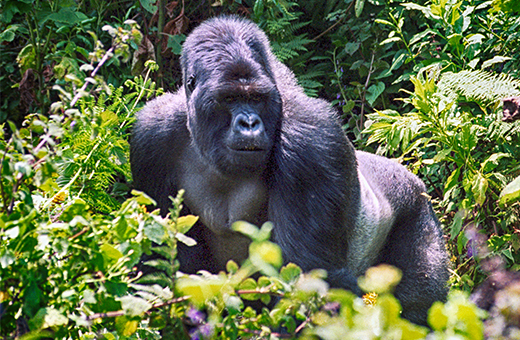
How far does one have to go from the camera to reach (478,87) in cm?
275

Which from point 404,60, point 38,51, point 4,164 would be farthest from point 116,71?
point 4,164

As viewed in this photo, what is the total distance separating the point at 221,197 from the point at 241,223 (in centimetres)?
157

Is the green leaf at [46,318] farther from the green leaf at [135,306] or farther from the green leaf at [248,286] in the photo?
the green leaf at [248,286]

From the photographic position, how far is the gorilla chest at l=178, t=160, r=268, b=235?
2488mm

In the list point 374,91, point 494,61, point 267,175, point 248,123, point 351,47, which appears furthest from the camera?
point 351,47

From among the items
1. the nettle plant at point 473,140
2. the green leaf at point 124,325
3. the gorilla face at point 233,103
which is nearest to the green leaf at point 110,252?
the green leaf at point 124,325

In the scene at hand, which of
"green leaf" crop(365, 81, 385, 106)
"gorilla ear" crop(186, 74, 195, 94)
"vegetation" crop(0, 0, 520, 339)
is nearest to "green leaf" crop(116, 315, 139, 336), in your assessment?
"vegetation" crop(0, 0, 520, 339)

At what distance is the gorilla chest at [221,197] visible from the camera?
8.16 ft

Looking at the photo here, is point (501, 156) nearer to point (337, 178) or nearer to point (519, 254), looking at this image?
point (519, 254)

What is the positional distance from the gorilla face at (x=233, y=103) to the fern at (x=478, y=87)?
2.94 ft

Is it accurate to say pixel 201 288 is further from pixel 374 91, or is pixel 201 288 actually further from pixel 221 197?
pixel 374 91

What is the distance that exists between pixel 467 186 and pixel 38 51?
7.93 ft

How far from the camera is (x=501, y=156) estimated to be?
2.84 meters

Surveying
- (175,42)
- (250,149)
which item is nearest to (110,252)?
(250,149)
